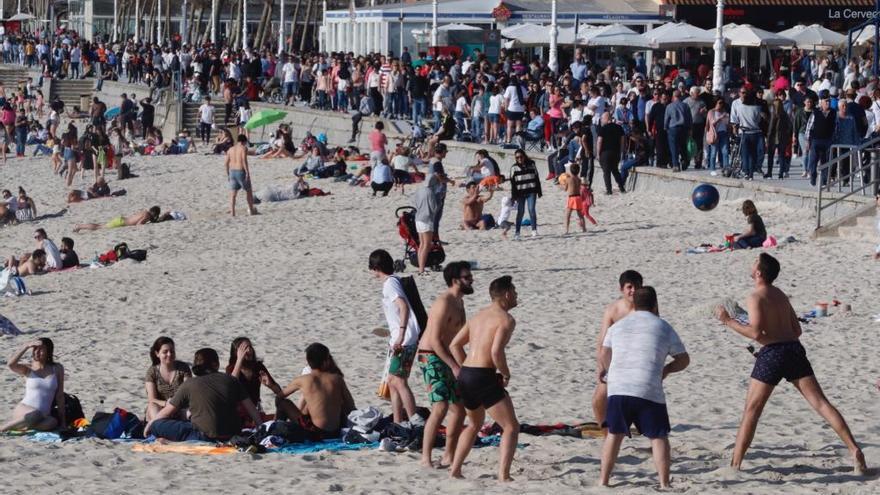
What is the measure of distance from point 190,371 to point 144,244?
40.4ft

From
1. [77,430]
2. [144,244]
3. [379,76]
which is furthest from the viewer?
[379,76]

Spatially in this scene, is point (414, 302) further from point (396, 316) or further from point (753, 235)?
point (753, 235)

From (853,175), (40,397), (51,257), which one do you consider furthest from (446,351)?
(51,257)

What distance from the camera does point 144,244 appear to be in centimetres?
2280

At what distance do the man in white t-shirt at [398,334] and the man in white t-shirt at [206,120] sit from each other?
28.6 meters

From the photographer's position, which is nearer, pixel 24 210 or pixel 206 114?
pixel 24 210

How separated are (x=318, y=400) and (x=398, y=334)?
651 millimetres

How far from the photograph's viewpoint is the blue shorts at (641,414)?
7.98m

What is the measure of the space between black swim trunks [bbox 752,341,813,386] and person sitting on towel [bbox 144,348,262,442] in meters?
3.21

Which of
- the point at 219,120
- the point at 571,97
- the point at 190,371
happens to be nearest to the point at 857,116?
the point at 571,97

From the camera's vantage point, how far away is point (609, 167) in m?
23.1

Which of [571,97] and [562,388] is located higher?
[571,97]

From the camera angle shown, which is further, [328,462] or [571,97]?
[571,97]

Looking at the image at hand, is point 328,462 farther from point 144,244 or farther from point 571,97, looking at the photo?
point 571,97
